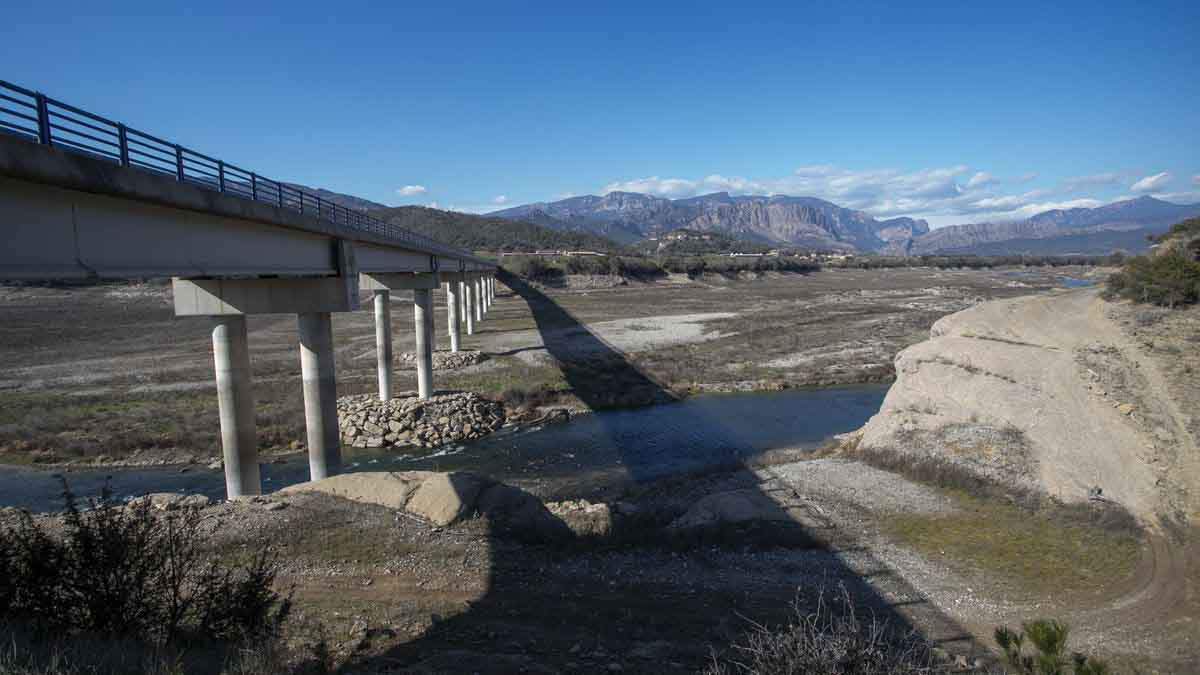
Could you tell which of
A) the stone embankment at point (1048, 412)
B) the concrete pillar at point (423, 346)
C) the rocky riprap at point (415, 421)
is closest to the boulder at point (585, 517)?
the stone embankment at point (1048, 412)

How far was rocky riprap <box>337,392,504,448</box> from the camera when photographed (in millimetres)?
25573

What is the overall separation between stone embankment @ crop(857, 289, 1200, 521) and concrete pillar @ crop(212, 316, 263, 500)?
19257 millimetres

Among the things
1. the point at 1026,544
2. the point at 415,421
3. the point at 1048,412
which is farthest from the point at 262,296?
the point at 1048,412

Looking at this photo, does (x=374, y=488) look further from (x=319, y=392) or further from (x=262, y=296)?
(x=262, y=296)

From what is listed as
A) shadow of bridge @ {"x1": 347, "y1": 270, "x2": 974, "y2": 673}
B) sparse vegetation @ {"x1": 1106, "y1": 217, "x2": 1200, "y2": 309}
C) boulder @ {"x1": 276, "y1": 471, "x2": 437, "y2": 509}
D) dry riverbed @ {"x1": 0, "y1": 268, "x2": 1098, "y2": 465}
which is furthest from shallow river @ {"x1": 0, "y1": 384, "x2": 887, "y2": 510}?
sparse vegetation @ {"x1": 1106, "y1": 217, "x2": 1200, "y2": 309}

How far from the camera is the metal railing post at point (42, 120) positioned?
7.45 m

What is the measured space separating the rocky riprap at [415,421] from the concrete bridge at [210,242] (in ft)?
20.7

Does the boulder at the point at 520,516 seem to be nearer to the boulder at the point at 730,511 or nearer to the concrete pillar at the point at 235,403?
the boulder at the point at 730,511

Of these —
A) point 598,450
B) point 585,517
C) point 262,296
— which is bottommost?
point 598,450

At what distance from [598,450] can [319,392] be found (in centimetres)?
1064

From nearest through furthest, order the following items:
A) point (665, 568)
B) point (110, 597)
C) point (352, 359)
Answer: point (110, 597) → point (665, 568) → point (352, 359)

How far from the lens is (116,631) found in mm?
6512

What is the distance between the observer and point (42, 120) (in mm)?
7508

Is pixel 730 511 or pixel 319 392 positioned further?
pixel 319 392
